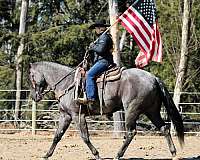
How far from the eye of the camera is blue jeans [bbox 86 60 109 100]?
8.00 m

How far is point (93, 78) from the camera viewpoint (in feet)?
26.4

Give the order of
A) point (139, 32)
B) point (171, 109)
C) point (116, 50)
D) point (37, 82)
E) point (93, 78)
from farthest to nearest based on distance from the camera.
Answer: point (116, 50), point (139, 32), point (37, 82), point (171, 109), point (93, 78)

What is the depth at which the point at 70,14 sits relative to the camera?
20703 millimetres

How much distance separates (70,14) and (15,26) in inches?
178

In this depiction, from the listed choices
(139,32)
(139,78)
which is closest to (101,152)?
(139,78)

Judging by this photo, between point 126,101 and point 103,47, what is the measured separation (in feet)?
3.45

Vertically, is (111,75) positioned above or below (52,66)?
below

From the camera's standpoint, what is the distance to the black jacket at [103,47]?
799 cm

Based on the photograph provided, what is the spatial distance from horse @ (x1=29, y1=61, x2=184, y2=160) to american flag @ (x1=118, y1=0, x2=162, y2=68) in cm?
123

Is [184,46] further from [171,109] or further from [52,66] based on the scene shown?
[52,66]

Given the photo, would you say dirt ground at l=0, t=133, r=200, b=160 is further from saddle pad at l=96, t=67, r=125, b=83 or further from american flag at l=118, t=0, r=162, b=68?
american flag at l=118, t=0, r=162, b=68

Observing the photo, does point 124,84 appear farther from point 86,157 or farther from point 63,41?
point 63,41

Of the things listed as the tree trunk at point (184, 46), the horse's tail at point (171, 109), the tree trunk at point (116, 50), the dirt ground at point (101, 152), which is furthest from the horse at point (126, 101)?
the tree trunk at point (184, 46)

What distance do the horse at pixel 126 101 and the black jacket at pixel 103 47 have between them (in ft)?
1.47
